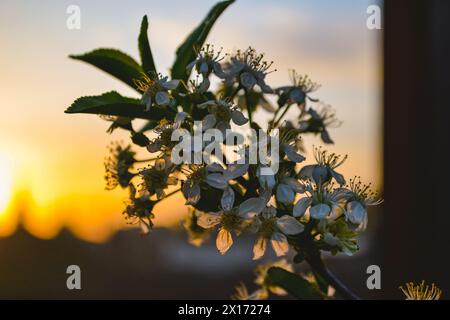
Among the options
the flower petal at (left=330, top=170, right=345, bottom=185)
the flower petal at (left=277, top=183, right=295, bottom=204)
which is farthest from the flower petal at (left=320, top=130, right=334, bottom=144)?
the flower petal at (left=277, top=183, right=295, bottom=204)

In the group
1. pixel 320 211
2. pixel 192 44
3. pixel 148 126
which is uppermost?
pixel 192 44

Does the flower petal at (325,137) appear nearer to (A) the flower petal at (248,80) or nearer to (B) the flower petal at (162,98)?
(A) the flower petal at (248,80)

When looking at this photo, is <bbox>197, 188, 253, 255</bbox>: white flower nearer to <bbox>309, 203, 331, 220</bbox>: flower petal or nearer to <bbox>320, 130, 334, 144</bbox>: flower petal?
<bbox>309, 203, 331, 220</bbox>: flower petal

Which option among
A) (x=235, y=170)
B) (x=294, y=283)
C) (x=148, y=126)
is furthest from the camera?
(x=148, y=126)

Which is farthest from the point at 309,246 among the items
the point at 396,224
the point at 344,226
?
the point at 396,224

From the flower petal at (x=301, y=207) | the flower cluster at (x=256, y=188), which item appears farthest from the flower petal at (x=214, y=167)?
the flower petal at (x=301, y=207)

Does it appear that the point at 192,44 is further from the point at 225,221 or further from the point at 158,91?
the point at 225,221

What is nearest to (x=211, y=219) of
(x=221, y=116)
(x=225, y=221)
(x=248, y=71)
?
(x=225, y=221)
